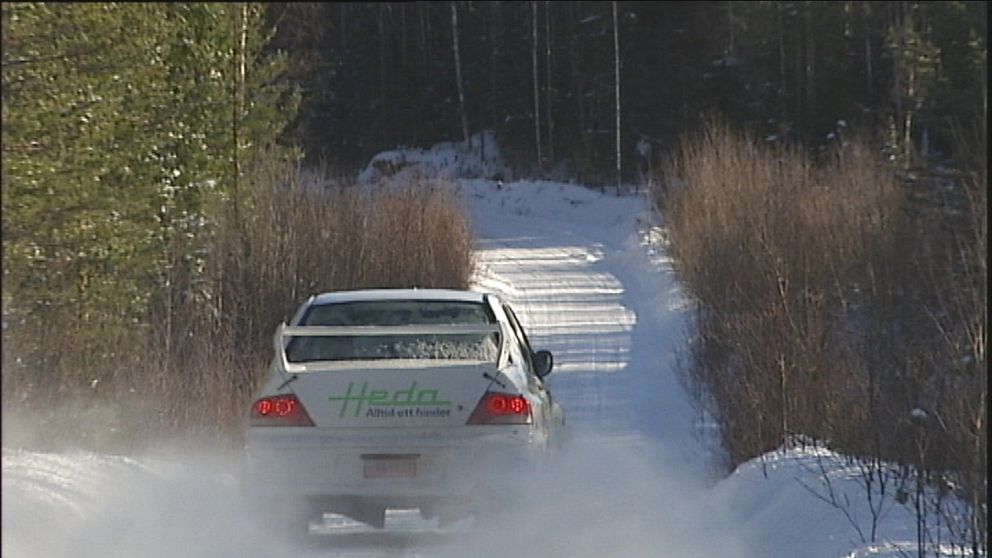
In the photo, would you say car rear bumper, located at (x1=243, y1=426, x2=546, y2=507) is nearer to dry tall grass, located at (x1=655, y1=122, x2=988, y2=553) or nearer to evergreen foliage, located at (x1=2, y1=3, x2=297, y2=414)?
evergreen foliage, located at (x1=2, y1=3, x2=297, y2=414)

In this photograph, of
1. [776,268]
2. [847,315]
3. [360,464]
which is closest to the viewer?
[360,464]

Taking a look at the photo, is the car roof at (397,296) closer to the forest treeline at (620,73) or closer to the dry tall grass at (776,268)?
the forest treeline at (620,73)

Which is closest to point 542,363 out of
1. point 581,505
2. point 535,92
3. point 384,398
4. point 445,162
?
point 581,505

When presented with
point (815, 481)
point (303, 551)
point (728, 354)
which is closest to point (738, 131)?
point (728, 354)

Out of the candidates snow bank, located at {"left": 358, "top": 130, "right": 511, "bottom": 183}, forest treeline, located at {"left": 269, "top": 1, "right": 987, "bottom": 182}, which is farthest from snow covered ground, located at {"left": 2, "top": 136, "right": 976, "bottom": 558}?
forest treeline, located at {"left": 269, "top": 1, "right": 987, "bottom": 182}

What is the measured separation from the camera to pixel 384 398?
7898mm

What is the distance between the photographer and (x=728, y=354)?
1383 centimetres

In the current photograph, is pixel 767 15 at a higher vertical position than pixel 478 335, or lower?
higher

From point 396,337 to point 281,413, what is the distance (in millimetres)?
988

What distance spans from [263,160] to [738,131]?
17.0m

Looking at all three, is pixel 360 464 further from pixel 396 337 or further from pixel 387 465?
pixel 396 337

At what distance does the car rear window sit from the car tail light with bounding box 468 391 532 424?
350 millimetres

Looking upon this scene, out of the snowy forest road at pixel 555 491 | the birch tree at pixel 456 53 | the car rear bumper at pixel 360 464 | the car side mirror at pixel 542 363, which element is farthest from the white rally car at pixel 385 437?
the birch tree at pixel 456 53

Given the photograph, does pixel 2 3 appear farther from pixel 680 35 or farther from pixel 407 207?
pixel 680 35
